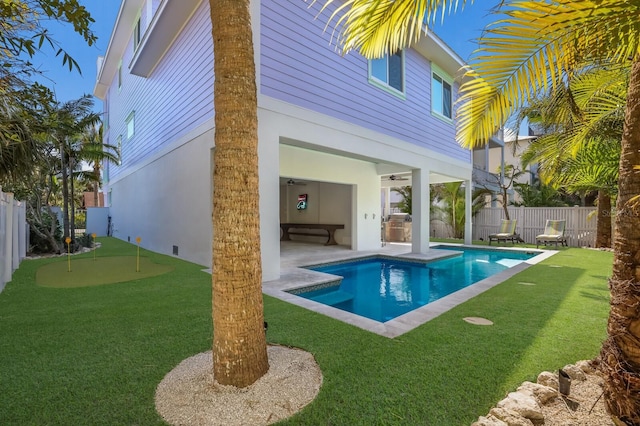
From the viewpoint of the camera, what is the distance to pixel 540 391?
7.75ft

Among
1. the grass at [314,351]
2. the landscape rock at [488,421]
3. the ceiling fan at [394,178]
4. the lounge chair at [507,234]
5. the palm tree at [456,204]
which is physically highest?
the ceiling fan at [394,178]

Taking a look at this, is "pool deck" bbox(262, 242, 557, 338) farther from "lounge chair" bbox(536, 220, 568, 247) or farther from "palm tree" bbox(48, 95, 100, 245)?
"palm tree" bbox(48, 95, 100, 245)

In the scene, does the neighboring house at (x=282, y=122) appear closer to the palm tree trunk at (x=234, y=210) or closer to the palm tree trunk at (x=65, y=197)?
the palm tree trunk at (x=65, y=197)

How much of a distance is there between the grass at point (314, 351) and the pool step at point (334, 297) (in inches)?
74.0

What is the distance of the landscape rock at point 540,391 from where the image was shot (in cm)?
231

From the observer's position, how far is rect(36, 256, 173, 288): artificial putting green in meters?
6.51

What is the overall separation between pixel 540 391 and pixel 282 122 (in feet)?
20.1

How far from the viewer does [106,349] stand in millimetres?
3250

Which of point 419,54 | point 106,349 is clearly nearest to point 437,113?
point 419,54

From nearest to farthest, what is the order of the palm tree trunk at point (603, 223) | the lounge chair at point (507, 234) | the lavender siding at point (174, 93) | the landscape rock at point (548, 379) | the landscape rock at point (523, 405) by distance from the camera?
the landscape rock at point (523, 405) < the landscape rock at point (548, 379) < the lavender siding at point (174, 93) < the palm tree trunk at point (603, 223) < the lounge chair at point (507, 234)

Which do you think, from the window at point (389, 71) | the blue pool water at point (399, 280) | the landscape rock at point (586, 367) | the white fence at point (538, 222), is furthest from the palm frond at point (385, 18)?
the white fence at point (538, 222)

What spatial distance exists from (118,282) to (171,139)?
503cm

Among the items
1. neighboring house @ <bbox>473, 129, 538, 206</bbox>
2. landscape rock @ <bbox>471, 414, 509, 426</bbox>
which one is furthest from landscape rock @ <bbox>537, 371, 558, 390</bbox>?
neighboring house @ <bbox>473, 129, 538, 206</bbox>

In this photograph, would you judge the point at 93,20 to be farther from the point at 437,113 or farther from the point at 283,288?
the point at 437,113
